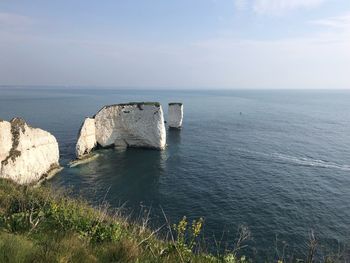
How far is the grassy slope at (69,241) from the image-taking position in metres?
7.61

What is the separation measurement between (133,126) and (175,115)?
2736 centimetres

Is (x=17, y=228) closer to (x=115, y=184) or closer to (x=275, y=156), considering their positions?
(x=115, y=184)

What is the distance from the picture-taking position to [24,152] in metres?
43.4

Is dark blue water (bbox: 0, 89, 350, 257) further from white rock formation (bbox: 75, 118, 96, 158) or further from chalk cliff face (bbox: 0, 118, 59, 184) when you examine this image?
chalk cliff face (bbox: 0, 118, 59, 184)

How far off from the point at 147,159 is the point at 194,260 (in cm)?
5069

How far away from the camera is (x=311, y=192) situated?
42719 mm

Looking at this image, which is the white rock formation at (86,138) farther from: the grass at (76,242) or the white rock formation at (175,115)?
the grass at (76,242)

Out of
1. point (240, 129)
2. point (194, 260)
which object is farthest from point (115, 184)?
point (240, 129)

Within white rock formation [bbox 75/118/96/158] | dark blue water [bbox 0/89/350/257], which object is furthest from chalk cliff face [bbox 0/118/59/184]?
white rock formation [bbox 75/118/96/158]

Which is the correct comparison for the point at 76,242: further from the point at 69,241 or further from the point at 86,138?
the point at 86,138

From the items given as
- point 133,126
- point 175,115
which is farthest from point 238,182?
point 175,115

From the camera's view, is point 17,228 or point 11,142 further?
point 11,142

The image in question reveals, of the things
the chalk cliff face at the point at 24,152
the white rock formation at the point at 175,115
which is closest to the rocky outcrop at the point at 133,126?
the chalk cliff face at the point at 24,152

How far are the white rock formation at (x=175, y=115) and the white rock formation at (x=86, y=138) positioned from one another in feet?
110
